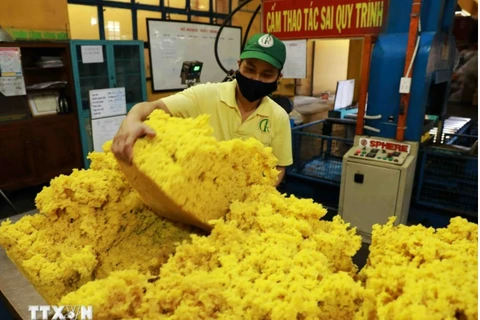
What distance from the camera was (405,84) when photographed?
2.68 m

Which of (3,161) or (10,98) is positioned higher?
(10,98)

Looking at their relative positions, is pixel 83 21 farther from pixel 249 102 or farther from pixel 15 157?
pixel 249 102

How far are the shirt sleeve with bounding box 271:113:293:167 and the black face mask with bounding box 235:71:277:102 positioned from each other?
0.70 feet

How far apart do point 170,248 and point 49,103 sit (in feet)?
13.8

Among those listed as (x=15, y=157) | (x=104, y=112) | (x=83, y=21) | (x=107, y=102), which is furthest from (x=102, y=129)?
(x=83, y=21)

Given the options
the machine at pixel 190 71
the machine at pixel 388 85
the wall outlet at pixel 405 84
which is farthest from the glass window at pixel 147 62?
the wall outlet at pixel 405 84

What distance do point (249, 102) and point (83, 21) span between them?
4408 mm

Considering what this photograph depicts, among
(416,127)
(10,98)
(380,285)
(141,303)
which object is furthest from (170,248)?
(10,98)

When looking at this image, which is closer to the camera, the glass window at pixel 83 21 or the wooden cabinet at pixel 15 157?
the wooden cabinet at pixel 15 157

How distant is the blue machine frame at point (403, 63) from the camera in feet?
8.68

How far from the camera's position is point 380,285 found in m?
0.73

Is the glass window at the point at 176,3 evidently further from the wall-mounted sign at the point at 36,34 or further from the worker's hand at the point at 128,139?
the worker's hand at the point at 128,139

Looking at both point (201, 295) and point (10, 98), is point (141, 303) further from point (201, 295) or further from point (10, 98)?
point (10, 98)

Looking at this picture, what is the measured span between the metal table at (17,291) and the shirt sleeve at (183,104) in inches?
33.7
